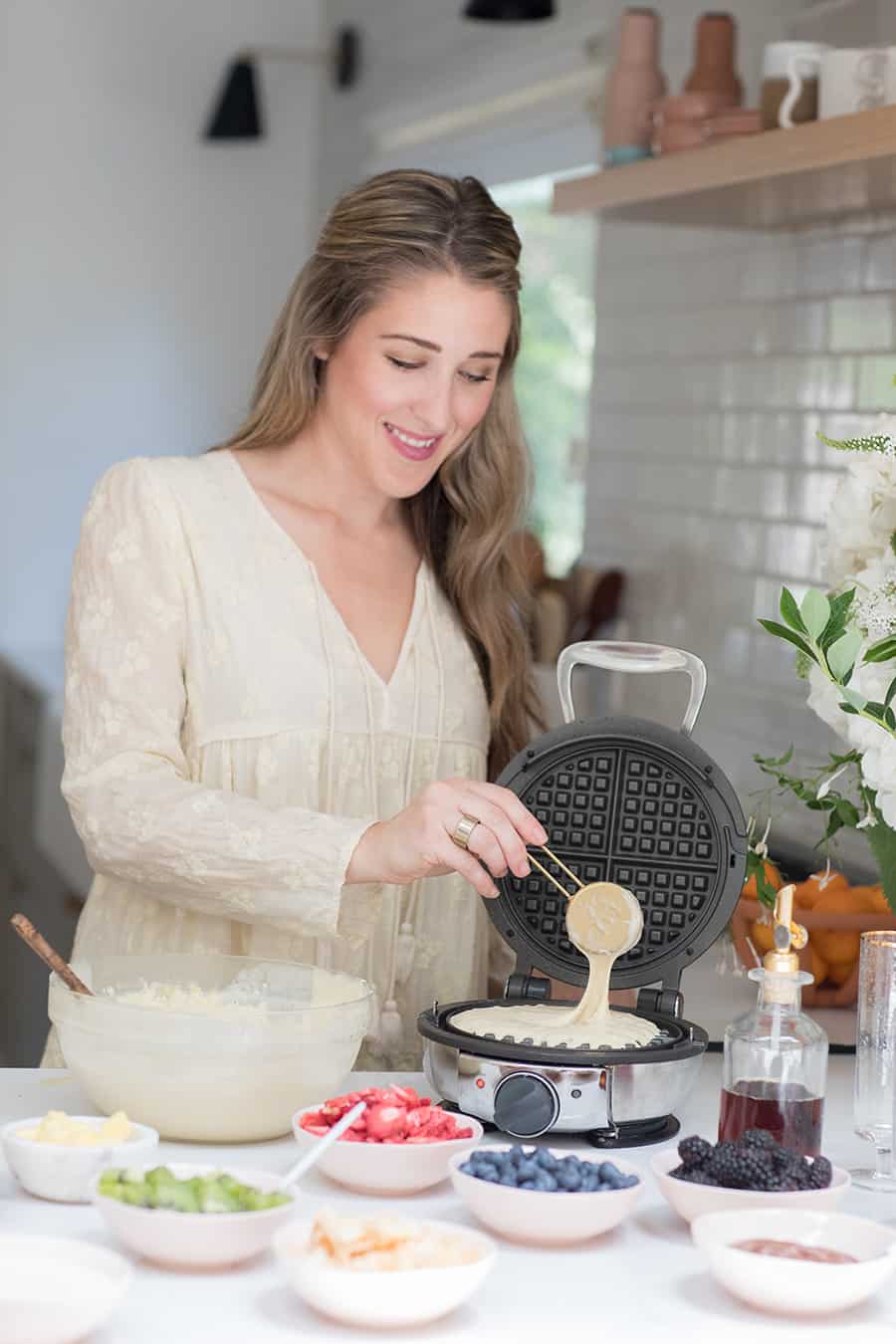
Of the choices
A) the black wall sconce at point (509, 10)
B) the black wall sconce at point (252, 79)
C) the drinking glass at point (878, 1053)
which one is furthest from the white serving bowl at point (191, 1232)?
the black wall sconce at point (252, 79)

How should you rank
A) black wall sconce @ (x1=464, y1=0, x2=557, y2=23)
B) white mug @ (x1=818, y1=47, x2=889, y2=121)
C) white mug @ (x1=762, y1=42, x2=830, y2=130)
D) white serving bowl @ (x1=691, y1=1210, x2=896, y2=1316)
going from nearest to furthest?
1. white serving bowl @ (x1=691, y1=1210, x2=896, y2=1316)
2. white mug @ (x1=818, y1=47, x2=889, y2=121)
3. white mug @ (x1=762, y1=42, x2=830, y2=130)
4. black wall sconce @ (x1=464, y1=0, x2=557, y2=23)

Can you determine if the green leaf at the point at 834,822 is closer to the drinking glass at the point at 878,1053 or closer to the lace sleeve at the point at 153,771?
the drinking glass at the point at 878,1053

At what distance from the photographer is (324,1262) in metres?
1.15

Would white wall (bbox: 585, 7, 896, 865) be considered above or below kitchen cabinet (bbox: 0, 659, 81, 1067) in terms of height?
above

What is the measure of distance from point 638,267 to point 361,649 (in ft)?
7.23

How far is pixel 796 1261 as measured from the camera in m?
1.20

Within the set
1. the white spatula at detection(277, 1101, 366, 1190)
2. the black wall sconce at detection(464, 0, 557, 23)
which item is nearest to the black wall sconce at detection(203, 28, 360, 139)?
the black wall sconce at detection(464, 0, 557, 23)

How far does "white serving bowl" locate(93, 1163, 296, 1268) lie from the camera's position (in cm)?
119

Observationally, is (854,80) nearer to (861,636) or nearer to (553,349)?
(861,636)

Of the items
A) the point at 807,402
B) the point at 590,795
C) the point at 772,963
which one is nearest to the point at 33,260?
the point at 807,402

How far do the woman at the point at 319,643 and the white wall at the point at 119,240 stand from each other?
396cm

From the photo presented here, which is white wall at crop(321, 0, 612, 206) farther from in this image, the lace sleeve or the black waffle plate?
the black waffle plate

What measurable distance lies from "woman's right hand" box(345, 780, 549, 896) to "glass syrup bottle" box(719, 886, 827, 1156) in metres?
0.26

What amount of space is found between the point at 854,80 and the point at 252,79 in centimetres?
394
